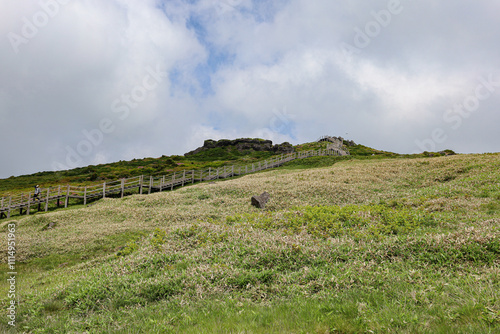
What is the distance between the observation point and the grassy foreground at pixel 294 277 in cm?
A: 575

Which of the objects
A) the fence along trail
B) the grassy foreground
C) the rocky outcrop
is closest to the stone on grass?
the grassy foreground

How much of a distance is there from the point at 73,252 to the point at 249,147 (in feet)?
402

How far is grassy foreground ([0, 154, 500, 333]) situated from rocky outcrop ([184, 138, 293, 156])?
4442 inches

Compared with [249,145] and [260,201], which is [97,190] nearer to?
[260,201]

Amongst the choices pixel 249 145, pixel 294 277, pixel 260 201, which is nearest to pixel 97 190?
pixel 260 201

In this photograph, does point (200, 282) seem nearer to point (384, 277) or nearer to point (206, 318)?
point (206, 318)

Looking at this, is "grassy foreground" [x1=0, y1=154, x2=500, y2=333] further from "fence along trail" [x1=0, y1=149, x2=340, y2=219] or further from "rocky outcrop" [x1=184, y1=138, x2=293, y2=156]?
"rocky outcrop" [x1=184, y1=138, x2=293, y2=156]

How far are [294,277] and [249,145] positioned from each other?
133391 millimetres

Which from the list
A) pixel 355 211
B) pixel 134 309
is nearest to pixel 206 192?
pixel 355 211

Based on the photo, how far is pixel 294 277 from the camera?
8500mm

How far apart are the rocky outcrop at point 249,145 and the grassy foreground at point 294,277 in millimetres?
Answer: 112838

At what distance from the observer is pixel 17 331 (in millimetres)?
7480

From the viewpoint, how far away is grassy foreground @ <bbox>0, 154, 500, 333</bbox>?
575 cm

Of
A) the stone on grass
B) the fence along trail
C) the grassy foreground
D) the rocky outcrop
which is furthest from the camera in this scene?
the rocky outcrop
